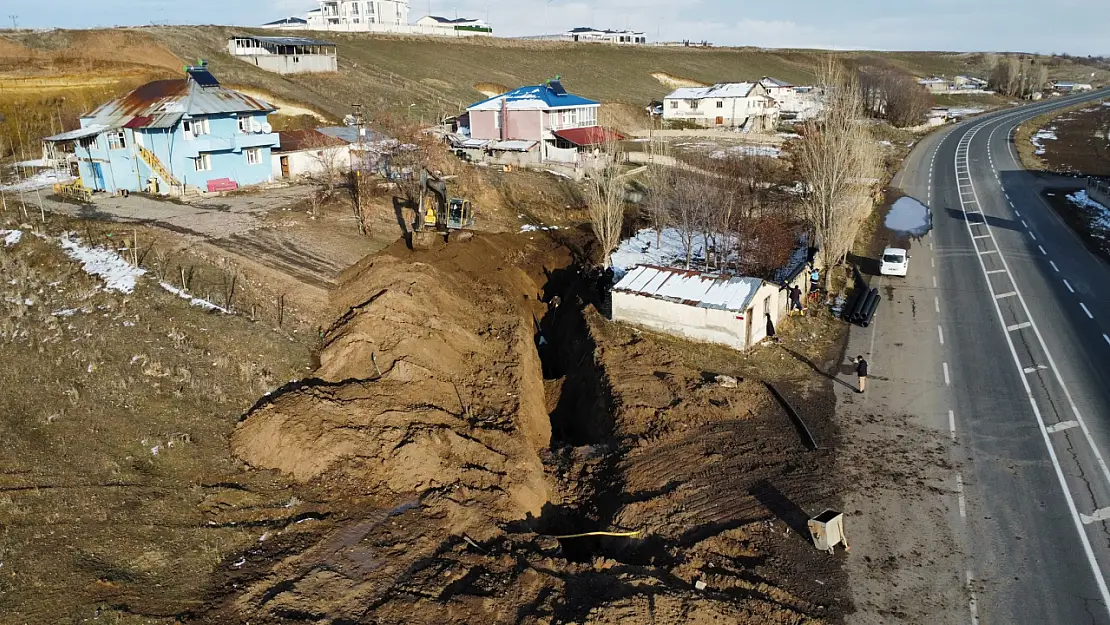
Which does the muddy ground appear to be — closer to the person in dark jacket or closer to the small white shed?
the small white shed

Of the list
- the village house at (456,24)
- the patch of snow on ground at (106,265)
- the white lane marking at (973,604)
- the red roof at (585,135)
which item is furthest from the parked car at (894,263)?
the village house at (456,24)

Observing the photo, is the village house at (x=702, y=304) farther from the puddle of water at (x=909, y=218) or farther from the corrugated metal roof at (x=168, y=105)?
the corrugated metal roof at (x=168, y=105)

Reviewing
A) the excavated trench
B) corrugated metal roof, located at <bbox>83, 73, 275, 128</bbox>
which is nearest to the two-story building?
corrugated metal roof, located at <bbox>83, 73, 275, 128</bbox>

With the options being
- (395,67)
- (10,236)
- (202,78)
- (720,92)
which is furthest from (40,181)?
(720,92)

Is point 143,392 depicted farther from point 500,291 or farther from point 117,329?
point 500,291

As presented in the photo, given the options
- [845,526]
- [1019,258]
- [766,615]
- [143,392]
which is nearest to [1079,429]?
[845,526]

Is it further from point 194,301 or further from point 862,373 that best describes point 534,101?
point 862,373
